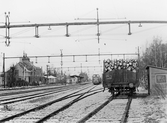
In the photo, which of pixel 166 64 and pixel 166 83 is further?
pixel 166 64

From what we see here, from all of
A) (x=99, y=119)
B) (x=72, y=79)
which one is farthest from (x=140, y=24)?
(x=72, y=79)

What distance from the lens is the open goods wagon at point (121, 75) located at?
23.1 meters

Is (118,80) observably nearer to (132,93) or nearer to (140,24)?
(132,93)

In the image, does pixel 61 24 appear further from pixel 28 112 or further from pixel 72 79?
pixel 72 79

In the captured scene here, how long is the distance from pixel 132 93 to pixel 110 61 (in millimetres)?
3601

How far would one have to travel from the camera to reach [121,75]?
2334 cm

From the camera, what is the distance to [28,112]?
14.2 meters

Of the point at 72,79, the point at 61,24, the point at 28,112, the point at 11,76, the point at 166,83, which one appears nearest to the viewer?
the point at 28,112

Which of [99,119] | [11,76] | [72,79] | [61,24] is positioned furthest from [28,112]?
[72,79]

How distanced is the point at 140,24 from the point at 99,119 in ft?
31.3

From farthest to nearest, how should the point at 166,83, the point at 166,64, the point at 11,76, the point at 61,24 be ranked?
1. the point at 11,76
2. the point at 166,64
3. the point at 166,83
4. the point at 61,24

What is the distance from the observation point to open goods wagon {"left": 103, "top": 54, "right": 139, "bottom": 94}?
2311 centimetres

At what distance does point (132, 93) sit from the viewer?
24828 mm

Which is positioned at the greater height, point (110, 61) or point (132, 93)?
point (110, 61)
